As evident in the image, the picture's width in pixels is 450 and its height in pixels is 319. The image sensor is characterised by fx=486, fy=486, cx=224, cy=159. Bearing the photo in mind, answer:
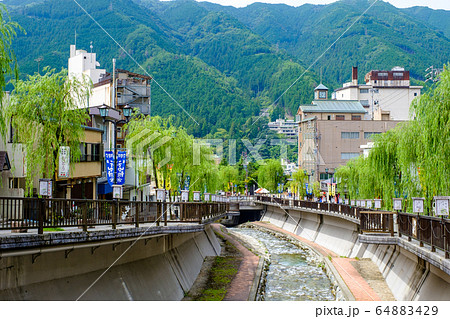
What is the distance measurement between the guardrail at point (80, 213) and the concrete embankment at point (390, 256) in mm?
8471

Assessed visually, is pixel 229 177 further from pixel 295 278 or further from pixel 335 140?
pixel 295 278

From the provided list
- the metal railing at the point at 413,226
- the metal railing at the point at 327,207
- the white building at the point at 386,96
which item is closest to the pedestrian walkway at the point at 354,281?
the metal railing at the point at 413,226

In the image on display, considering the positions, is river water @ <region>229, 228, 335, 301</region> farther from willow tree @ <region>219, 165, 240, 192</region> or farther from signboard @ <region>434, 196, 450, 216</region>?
willow tree @ <region>219, 165, 240, 192</region>

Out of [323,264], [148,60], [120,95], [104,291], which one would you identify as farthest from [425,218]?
[148,60]

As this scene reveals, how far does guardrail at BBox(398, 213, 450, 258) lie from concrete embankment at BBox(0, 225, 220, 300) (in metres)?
8.66

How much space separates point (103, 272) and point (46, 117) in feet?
20.7

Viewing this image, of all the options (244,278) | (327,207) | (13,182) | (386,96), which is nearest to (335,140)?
(386,96)

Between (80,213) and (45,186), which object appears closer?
(45,186)

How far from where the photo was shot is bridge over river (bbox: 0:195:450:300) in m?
11.3

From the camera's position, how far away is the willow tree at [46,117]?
17281 mm

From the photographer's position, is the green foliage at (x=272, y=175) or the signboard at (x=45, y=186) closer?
the signboard at (x=45, y=186)

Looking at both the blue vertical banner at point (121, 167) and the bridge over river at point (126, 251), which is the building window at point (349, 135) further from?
the blue vertical banner at point (121, 167)

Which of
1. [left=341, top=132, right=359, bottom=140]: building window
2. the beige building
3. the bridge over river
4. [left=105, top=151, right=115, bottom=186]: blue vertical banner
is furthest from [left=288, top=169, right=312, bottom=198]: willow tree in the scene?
[left=105, top=151, right=115, bottom=186]: blue vertical banner

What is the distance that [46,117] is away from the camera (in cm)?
1733
